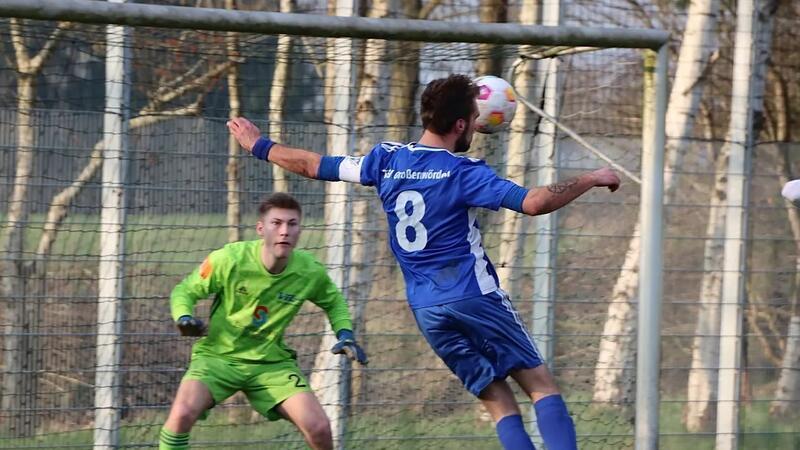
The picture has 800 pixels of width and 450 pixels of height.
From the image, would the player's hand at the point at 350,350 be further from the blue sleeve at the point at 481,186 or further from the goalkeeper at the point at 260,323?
the blue sleeve at the point at 481,186

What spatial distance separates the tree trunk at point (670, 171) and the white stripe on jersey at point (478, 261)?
3.02m

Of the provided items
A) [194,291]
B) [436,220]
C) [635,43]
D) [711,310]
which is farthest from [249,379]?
[711,310]

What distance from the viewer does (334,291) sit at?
631 cm

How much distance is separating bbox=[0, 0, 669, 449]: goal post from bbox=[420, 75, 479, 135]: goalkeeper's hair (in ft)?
3.02

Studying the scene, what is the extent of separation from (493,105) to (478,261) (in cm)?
93

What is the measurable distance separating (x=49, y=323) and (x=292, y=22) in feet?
7.61

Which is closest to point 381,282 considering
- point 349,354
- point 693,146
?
point 349,354

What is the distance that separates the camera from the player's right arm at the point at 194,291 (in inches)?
227

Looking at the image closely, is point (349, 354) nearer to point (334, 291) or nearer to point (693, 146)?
point (334, 291)

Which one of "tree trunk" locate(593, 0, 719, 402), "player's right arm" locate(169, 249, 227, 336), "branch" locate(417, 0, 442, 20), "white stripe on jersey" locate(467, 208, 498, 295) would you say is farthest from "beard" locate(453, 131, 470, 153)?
"branch" locate(417, 0, 442, 20)

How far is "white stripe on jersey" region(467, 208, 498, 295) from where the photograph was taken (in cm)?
529

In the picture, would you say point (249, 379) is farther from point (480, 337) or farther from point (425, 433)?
point (425, 433)

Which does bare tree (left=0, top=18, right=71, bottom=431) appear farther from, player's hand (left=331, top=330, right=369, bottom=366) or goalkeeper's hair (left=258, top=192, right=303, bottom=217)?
player's hand (left=331, top=330, right=369, bottom=366)

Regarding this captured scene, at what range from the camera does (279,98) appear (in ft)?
27.2
